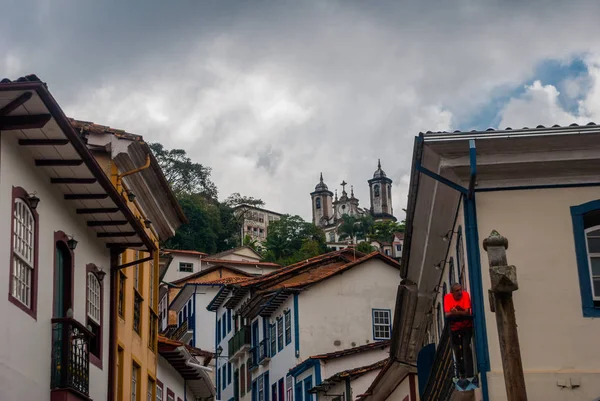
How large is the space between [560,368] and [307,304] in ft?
95.8

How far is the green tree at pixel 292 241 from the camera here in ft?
385

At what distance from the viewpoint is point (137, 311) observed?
23.6m

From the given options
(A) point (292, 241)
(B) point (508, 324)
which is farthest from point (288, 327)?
(A) point (292, 241)

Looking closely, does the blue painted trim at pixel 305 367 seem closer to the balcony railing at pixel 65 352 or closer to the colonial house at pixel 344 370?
the colonial house at pixel 344 370

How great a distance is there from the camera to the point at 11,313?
13914mm

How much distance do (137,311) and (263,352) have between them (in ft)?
80.2

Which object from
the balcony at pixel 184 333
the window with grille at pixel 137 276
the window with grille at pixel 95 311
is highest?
the balcony at pixel 184 333

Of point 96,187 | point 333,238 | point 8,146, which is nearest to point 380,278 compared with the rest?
point 96,187

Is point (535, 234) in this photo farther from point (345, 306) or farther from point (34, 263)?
point (345, 306)

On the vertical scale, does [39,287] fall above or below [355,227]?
below

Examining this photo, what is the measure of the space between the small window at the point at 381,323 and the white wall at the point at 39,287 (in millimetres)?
25889

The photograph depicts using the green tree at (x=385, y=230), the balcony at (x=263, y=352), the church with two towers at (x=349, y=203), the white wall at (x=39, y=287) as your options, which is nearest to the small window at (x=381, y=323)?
the balcony at (x=263, y=352)

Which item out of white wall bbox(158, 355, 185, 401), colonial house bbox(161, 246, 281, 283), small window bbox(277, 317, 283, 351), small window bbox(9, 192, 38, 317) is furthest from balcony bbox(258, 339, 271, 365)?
colonial house bbox(161, 246, 281, 283)

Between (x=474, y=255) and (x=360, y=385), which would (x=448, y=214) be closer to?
(x=474, y=255)
